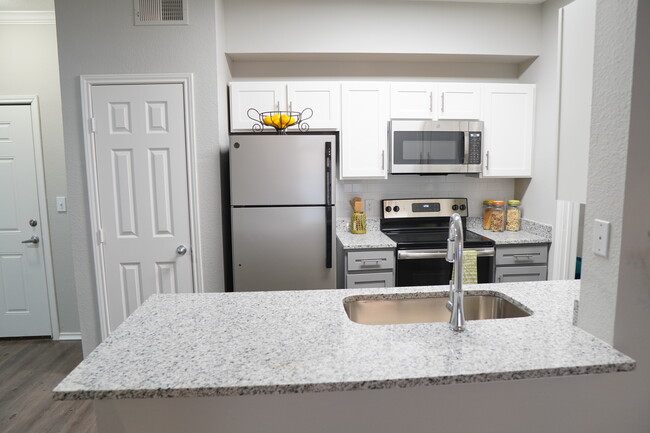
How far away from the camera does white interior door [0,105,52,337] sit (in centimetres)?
316

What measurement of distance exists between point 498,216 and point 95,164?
3.20 metres

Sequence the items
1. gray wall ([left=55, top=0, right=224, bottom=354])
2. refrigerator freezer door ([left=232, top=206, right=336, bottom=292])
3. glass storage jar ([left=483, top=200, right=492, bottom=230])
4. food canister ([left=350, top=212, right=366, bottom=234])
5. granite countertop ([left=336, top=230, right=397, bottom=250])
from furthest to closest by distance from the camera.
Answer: glass storage jar ([left=483, top=200, right=492, bottom=230])
food canister ([left=350, top=212, right=366, bottom=234])
granite countertop ([left=336, top=230, right=397, bottom=250])
refrigerator freezer door ([left=232, top=206, right=336, bottom=292])
gray wall ([left=55, top=0, right=224, bottom=354])

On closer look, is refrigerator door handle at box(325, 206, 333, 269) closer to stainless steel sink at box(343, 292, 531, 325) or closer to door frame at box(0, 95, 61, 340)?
stainless steel sink at box(343, 292, 531, 325)

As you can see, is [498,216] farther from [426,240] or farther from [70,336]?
[70,336]

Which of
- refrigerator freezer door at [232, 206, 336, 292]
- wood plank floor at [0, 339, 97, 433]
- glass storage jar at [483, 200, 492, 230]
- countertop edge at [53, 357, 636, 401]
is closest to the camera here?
countertop edge at [53, 357, 636, 401]

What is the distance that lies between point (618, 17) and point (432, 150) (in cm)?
189

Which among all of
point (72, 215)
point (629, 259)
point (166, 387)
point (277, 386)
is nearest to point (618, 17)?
point (629, 259)

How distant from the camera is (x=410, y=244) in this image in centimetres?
288

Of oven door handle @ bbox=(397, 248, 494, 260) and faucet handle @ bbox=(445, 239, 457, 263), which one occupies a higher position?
faucet handle @ bbox=(445, 239, 457, 263)

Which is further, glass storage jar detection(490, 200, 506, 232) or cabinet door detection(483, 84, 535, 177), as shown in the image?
glass storage jar detection(490, 200, 506, 232)

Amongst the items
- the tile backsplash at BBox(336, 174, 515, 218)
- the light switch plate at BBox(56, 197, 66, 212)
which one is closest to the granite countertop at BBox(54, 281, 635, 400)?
the tile backsplash at BBox(336, 174, 515, 218)

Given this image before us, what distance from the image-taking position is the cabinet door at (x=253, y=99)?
296 cm

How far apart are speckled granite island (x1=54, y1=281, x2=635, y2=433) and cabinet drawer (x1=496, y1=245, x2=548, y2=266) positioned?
64.8 inches

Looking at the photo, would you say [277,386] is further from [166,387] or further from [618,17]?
[618,17]
